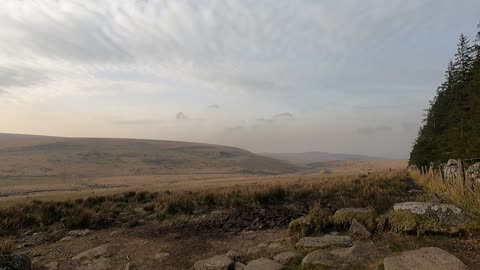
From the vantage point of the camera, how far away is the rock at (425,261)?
15.7 feet

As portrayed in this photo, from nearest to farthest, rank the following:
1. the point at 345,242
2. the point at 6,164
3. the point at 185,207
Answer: the point at 345,242
the point at 185,207
the point at 6,164

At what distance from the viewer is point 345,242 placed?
6.51 meters

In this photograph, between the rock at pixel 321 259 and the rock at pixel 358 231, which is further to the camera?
the rock at pixel 358 231

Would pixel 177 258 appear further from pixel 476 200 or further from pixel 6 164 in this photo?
pixel 6 164

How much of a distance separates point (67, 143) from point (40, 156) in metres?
37.9

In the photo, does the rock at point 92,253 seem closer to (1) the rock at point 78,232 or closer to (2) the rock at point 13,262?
(2) the rock at point 13,262

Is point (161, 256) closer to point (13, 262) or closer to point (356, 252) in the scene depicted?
point (13, 262)

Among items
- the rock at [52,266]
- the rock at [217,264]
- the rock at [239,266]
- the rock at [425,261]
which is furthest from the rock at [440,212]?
the rock at [52,266]

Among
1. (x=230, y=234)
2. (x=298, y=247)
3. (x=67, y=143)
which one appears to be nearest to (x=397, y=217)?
(x=298, y=247)

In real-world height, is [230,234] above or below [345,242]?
below

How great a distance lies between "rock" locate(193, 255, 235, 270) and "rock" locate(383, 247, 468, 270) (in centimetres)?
259

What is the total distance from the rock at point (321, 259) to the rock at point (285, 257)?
1.12 ft

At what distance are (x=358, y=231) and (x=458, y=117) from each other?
74.7ft

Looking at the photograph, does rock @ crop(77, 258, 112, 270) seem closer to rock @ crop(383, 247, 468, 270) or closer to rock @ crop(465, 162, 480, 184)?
rock @ crop(383, 247, 468, 270)
